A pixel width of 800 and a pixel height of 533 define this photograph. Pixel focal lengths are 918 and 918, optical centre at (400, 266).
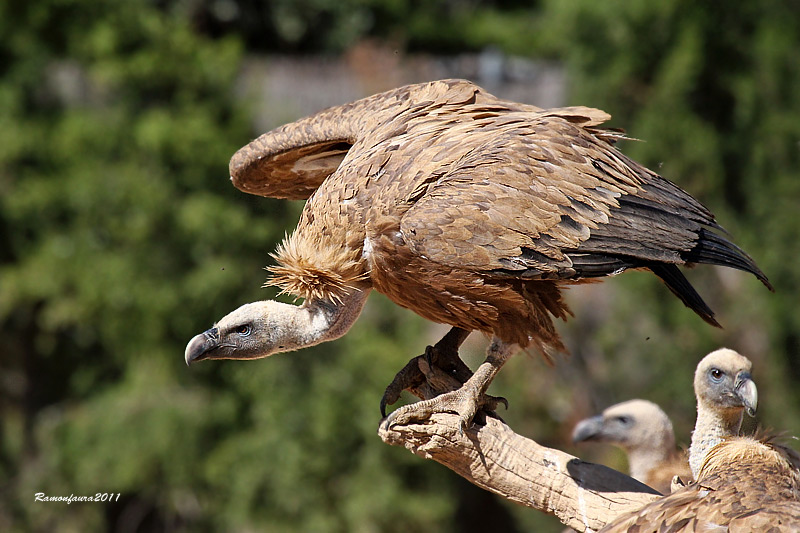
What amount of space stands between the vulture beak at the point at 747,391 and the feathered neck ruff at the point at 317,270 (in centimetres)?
165

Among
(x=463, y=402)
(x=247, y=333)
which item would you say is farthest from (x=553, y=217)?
(x=247, y=333)

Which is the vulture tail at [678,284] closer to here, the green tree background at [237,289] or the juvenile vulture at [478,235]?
the juvenile vulture at [478,235]

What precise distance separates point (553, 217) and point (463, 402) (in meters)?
0.82

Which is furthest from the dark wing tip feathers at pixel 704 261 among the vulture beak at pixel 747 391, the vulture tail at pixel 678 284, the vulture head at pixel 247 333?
the vulture head at pixel 247 333

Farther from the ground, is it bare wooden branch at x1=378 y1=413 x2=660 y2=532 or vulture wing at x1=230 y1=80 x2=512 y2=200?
vulture wing at x1=230 y1=80 x2=512 y2=200

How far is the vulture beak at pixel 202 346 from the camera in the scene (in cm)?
377

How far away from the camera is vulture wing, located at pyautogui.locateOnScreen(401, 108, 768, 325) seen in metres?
3.47

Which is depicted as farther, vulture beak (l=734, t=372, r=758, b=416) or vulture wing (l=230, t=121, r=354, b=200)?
vulture wing (l=230, t=121, r=354, b=200)

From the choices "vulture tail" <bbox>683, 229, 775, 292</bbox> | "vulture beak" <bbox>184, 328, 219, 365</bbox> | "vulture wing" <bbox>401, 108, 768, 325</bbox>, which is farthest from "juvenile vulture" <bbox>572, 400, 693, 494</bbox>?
"vulture beak" <bbox>184, 328, 219, 365</bbox>

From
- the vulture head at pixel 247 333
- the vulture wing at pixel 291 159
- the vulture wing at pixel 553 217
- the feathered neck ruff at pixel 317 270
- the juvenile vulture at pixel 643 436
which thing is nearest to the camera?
the vulture wing at pixel 553 217

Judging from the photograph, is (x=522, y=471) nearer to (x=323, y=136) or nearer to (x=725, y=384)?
(x=725, y=384)

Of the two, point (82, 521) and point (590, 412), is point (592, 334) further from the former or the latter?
point (82, 521)

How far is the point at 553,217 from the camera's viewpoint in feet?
11.7

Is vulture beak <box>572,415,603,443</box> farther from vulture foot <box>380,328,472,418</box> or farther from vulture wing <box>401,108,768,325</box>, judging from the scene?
vulture wing <box>401,108,768,325</box>
